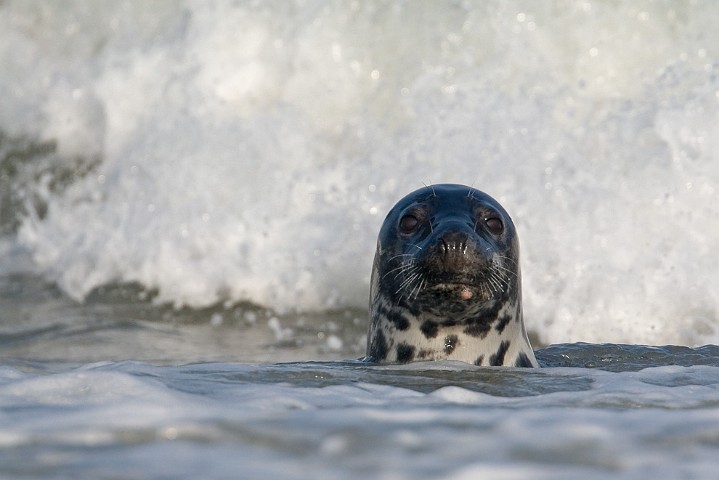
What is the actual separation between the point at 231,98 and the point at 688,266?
3539mm

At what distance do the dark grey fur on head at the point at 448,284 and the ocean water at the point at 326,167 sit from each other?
0.32 metres

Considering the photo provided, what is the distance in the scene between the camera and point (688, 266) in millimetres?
7230

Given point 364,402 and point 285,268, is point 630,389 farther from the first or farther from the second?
point 285,268

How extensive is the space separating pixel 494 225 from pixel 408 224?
351 mm

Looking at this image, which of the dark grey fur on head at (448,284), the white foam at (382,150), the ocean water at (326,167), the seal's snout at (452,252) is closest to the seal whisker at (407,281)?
the dark grey fur on head at (448,284)

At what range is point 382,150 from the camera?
27.5 ft

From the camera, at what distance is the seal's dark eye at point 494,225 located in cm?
505

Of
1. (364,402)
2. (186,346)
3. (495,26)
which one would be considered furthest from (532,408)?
(495,26)

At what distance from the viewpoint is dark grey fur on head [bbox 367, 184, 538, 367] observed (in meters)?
4.60

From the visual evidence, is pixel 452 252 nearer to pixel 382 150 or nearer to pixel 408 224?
pixel 408 224

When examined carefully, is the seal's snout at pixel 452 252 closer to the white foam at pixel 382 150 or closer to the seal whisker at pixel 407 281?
the seal whisker at pixel 407 281

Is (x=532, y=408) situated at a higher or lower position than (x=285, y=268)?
lower

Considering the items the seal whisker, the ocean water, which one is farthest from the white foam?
the seal whisker

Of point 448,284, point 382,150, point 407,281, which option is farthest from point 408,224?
point 382,150
